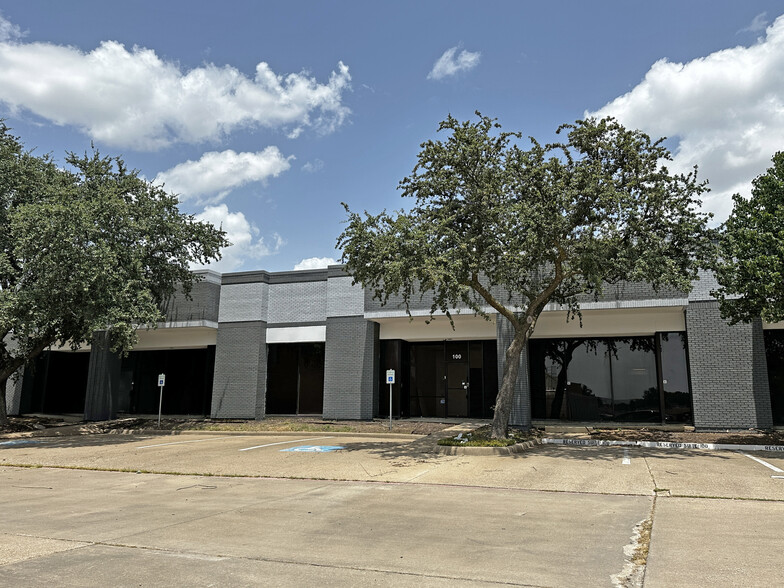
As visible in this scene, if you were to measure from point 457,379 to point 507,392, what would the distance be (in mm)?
7775

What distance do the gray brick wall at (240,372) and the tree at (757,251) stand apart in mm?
17174

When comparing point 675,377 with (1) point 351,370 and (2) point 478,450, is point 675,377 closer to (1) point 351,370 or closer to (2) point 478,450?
(2) point 478,450

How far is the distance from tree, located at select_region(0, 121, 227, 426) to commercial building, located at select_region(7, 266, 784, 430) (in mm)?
3522

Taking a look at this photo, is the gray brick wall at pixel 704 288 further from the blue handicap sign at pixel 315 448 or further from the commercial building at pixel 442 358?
the blue handicap sign at pixel 315 448

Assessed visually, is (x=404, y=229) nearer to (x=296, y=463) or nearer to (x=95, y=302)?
(x=296, y=463)

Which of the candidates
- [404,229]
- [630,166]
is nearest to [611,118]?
[630,166]

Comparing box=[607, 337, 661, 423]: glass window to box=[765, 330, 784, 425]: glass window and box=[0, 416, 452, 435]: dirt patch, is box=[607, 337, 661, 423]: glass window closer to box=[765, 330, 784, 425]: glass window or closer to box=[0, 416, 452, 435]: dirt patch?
box=[765, 330, 784, 425]: glass window

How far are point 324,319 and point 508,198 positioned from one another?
11.3 metres

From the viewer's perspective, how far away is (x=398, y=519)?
7559 mm

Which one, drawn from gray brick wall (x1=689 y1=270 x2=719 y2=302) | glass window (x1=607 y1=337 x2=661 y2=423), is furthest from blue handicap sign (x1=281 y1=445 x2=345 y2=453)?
gray brick wall (x1=689 y1=270 x2=719 y2=302)

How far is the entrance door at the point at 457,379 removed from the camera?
2341cm

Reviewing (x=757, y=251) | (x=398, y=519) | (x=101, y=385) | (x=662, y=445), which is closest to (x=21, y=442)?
(x=101, y=385)

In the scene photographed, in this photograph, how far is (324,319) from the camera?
24031 millimetres

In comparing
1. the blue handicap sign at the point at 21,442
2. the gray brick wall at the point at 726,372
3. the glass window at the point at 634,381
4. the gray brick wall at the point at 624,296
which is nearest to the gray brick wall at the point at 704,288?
the gray brick wall at the point at 726,372
